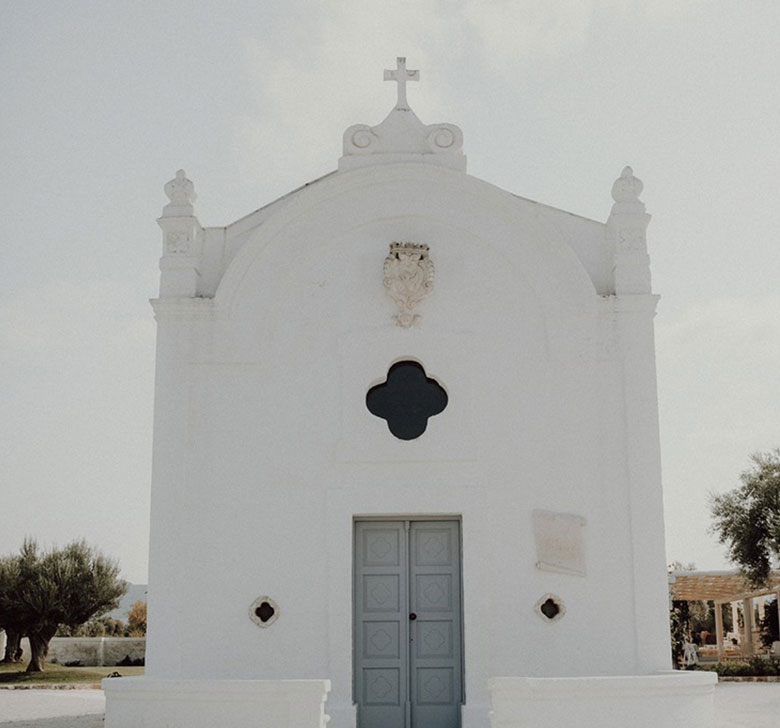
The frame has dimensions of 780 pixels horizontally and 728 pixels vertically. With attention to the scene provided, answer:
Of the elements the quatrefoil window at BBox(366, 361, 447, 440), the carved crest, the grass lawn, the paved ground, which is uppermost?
the carved crest

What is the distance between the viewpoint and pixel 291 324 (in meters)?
12.2

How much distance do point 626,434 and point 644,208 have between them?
2.86 m

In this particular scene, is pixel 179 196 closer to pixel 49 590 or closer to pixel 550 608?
pixel 550 608

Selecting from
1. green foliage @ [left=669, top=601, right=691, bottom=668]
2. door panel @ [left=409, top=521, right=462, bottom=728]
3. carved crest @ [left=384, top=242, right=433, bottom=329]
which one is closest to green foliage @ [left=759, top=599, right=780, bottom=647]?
green foliage @ [left=669, top=601, right=691, bottom=668]

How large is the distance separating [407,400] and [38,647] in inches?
655

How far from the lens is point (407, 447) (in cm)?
1177

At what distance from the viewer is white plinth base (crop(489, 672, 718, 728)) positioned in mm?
9219

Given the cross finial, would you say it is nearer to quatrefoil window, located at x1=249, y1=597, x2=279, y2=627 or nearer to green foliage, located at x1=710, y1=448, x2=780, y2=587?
quatrefoil window, located at x1=249, y1=597, x2=279, y2=627

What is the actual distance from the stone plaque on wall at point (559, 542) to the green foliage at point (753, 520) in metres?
13.2

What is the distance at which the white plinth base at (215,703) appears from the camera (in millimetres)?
9500

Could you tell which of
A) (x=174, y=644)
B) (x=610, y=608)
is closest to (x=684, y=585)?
(x=610, y=608)

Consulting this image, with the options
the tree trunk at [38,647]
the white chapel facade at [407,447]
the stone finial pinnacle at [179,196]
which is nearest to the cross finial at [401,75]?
the white chapel facade at [407,447]

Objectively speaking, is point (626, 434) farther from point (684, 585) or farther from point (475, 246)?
point (684, 585)

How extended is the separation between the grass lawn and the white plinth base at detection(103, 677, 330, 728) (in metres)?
12.8
